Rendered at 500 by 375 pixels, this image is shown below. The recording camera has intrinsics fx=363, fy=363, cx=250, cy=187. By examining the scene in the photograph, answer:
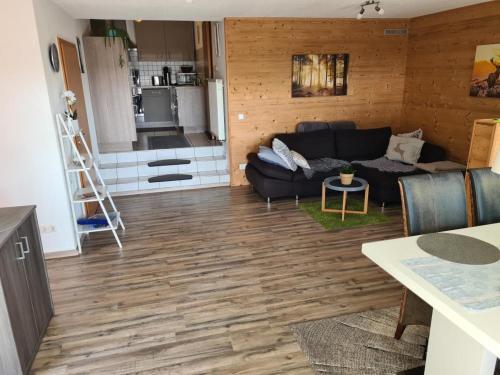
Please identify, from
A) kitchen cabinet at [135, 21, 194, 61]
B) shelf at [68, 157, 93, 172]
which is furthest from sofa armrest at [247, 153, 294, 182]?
kitchen cabinet at [135, 21, 194, 61]

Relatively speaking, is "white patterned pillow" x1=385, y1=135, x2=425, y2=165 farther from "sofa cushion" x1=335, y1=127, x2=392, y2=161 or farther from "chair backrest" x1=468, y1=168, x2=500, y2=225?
"chair backrest" x1=468, y1=168, x2=500, y2=225

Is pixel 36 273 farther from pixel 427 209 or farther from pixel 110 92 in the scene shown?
pixel 110 92

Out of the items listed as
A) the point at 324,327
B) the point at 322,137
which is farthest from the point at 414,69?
the point at 324,327

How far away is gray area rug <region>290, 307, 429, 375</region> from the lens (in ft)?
7.13

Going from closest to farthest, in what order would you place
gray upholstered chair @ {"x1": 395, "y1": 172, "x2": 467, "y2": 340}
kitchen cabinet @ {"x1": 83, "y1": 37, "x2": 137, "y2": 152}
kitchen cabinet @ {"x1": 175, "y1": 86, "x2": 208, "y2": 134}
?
gray upholstered chair @ {"x1": 395, "y1": 172, "x2": 467, "y2": 340}, kitchen cabinet @ {"x1": 83, "y1": 37, "x2": 137, "y2": 152}, kitchen cabinet @ {"x1": 175, "y1": 86, "x2": 208, "y2": 134}

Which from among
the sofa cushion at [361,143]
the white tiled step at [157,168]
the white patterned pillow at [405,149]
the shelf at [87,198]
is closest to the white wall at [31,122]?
the shelf at [87,198]

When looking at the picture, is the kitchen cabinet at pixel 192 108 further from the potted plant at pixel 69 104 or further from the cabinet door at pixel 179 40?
the potted plant at pixel 69 104

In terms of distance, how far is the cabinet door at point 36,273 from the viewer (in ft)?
7.56

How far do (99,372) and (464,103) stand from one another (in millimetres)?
5183

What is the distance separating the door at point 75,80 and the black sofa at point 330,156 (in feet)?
7.27

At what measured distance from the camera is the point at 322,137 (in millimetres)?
5625

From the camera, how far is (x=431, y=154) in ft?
17.1

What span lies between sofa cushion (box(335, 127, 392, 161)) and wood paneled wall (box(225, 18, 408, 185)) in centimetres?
42

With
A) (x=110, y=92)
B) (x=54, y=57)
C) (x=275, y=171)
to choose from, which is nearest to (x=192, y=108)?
(x=110, y=92)
